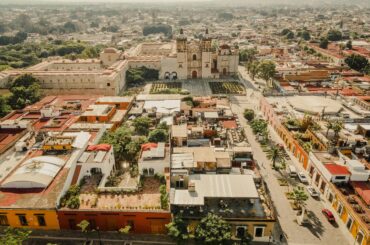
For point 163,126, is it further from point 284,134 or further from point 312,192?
point 312,192

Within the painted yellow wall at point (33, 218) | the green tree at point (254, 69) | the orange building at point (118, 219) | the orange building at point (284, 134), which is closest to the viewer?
the painted yellow wall at point (33, 218)

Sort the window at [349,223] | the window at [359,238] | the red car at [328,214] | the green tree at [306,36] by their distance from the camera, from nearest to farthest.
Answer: the window at [359,238]
the window at [349,223]
the red car at [328,214]
the green tree at [306,36]

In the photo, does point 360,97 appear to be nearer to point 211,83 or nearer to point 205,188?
point 211,83

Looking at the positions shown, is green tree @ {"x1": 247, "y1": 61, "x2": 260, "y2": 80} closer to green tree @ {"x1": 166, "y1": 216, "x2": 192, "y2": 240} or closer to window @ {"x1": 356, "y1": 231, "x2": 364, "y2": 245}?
window @ {"x1": 356, "y1": 231, "x2": 364, "y2": 245}

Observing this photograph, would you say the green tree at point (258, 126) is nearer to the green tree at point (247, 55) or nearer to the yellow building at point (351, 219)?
the yellow building at point (351, 219)

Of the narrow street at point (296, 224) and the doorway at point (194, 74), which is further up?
the doorway at point (194, 74)

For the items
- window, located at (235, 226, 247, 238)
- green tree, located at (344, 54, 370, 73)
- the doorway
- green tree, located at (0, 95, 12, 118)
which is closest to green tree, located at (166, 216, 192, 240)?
window, located at (235, 226, 247, 238)

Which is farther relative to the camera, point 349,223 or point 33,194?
point 349,223

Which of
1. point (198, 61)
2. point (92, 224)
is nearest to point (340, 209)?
point (92, 224)

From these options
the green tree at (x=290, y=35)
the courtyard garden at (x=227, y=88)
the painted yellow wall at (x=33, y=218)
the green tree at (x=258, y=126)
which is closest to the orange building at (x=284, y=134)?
the green tree at (x=258, y=126)
